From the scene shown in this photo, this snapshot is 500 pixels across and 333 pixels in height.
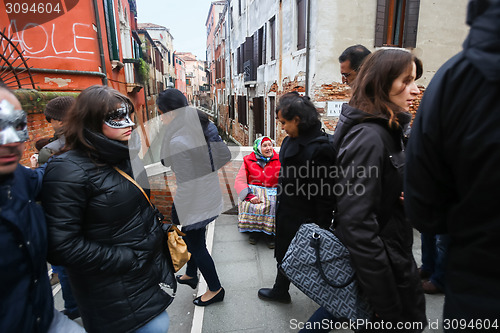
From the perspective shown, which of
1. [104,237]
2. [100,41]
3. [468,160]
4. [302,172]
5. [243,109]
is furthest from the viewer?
[243,109]

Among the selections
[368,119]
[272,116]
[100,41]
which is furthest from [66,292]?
[272,116]

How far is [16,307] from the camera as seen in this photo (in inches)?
41.6

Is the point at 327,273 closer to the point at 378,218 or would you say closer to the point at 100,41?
the point at 378,218

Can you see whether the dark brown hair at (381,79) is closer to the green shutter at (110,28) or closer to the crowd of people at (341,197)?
the crowd of people at (341,197)

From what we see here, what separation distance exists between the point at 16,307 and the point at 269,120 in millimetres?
9945

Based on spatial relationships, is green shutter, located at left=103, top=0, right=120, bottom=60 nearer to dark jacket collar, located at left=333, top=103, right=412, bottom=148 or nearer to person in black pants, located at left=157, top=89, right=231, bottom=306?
person in black pants, located at left=157, top=89, right=231, bottom=306

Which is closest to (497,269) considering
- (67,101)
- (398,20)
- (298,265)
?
(298,265)

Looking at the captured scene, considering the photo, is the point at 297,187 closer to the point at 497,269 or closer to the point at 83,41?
the point at 497,269

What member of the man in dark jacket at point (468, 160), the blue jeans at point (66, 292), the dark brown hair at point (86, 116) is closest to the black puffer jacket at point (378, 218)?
the man in dark jacket at point (468, 160)

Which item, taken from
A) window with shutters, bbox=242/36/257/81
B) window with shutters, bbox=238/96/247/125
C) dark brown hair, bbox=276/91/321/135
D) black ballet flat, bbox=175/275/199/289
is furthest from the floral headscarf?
window with shutters, bbox=238/96/247/125

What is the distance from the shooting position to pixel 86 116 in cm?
136

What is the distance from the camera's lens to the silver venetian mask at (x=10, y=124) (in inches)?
39.5

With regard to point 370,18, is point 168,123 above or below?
below

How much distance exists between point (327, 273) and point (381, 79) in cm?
97
